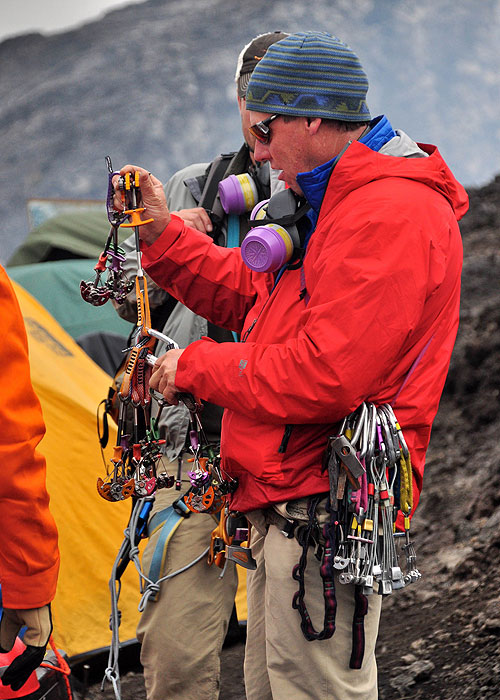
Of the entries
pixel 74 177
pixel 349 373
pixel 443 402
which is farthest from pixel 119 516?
pixel 74 177

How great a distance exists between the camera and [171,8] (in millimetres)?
93562

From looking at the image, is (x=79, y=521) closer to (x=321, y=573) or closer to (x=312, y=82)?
(x=321, y=573)

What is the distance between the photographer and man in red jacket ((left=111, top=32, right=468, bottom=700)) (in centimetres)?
213

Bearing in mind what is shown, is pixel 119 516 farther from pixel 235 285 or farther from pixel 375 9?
pixel 375 9

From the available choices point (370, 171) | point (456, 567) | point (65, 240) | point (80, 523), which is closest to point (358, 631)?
point (370, 171)

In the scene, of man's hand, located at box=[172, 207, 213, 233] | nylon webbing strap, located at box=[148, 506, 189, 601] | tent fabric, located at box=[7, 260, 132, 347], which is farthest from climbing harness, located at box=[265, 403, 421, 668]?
tent fabric, located at box=[7, 260, 132, 347]

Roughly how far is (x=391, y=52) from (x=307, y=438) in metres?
98.5

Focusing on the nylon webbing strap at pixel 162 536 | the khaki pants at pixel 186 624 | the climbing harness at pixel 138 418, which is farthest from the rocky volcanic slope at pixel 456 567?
the climbing harness at pixel 138 418

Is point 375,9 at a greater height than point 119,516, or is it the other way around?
point 119,516

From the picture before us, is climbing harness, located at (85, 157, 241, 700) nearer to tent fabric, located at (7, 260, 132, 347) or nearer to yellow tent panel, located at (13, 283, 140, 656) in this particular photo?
yellow tent panel, located at (13, 283, 140, 656)

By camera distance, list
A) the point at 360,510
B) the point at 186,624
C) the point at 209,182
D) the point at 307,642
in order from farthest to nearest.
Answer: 1. the point at 209,182
2. the point at 186,624
3. the point at 307,642
4. the point at 360,510

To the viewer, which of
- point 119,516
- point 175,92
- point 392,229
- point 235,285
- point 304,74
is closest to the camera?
point 392,229

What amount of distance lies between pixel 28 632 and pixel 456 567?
3.09m

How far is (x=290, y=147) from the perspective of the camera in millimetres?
2340
